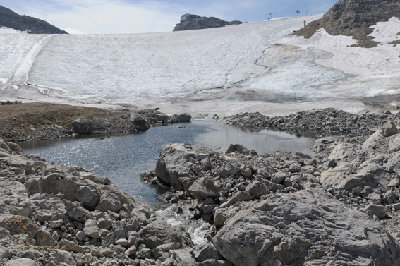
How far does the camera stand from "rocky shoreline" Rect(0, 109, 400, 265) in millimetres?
8398

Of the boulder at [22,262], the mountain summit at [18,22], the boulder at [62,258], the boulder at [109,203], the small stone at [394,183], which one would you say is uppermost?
the mountain summit at [18,22]

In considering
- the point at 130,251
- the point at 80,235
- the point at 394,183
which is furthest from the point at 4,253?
the point at 394,183

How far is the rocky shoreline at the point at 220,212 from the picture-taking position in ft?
27.6

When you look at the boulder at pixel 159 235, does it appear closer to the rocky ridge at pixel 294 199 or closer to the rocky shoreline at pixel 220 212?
the rocky shoreline at pixel 220 212

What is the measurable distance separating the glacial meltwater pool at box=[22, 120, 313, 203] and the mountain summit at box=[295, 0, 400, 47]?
4391 cm

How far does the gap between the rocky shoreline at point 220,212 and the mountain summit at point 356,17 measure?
58.5 metres

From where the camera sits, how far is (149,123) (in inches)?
1634

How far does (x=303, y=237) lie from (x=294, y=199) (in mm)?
1113

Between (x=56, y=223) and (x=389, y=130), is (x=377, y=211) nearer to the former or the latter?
(x=389, y=130)

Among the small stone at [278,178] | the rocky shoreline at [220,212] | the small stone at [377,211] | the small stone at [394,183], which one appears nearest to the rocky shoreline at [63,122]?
the rocky shoreline at [220,212]

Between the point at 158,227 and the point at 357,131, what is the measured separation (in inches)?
1017

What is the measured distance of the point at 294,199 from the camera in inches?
372

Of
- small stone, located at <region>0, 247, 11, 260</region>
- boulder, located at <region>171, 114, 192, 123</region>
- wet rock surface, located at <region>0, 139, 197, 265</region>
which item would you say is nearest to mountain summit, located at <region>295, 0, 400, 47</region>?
boulder, located at <region>171, 114, 192, 123</region>

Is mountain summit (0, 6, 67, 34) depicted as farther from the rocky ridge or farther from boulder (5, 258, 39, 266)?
boulder (5, 258, 39, 266)
